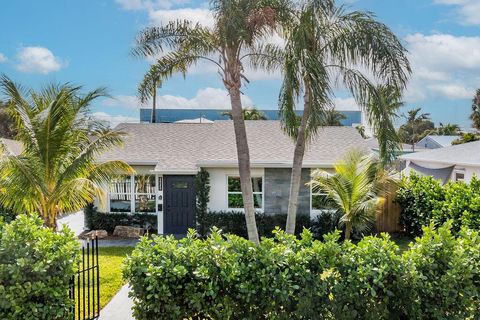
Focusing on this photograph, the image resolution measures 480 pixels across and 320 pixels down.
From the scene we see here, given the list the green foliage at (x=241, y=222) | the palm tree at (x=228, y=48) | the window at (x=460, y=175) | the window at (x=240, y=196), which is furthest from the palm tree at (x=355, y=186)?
the window at (x=460, y=175)

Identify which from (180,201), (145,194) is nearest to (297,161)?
(180,201)

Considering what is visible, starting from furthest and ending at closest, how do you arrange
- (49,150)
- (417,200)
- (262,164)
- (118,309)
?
(262,164), (417,200), (49,150), (118,309)

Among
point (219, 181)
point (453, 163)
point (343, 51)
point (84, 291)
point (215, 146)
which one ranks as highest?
point (343, 51)

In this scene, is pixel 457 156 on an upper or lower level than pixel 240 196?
upper

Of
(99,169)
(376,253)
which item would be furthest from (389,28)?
(99,169)

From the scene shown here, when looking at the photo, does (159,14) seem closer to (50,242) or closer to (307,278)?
(50,242)

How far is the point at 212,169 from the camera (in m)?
15.6

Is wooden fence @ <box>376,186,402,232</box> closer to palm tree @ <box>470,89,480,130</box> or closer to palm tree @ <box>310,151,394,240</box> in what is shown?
palm tree @ <box>310,151,394,240</box>

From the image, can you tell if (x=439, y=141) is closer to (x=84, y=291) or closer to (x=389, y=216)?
(x=389, y=216)

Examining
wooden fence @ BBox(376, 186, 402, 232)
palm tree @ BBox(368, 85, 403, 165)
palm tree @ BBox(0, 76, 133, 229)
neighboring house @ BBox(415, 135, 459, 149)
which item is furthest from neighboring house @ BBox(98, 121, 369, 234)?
neighboring house @ BBox(415, 135, 459, 149)

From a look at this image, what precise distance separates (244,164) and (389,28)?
5734mm

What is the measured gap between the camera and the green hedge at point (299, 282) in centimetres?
512

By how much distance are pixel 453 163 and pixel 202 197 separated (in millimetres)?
12279

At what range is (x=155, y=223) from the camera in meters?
16.7
